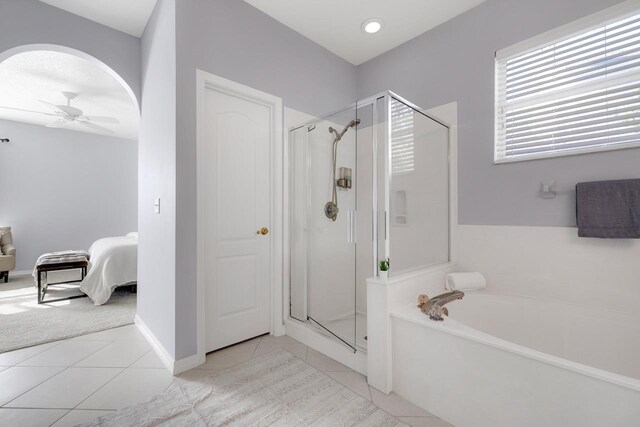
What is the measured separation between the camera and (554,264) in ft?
6.40

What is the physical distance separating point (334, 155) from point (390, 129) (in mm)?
712

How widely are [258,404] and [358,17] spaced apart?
308 cm

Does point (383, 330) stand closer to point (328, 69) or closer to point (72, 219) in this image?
point (328, 69)

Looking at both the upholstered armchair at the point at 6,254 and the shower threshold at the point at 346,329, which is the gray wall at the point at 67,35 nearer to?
the shower threshold at the point at 346,329

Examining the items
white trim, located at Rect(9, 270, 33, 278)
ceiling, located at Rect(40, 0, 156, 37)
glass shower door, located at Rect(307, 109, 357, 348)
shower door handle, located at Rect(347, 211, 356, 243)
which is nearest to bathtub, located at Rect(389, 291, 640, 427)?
shower door handle, located at Rect(347, 211, 356, 243)

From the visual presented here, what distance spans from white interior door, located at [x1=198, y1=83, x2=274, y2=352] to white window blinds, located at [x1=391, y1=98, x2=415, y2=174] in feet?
3.72

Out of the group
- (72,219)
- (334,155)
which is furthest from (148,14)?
(72,219)

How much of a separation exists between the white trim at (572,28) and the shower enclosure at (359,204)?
0.71 m

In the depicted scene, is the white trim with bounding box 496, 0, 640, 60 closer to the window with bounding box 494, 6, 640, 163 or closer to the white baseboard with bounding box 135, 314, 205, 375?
the window with bounding box 494, 6, 640, 163

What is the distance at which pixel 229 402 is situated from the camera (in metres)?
1.60

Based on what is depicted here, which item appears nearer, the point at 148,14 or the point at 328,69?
the point at 148,14

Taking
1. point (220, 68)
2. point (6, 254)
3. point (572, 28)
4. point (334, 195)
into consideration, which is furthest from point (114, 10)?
point (6, 254)

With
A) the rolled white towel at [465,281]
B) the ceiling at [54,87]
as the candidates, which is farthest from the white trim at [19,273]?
the rolled white towel at [465,281]

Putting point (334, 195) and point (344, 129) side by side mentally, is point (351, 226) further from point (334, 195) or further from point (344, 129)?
point (344, 129)
